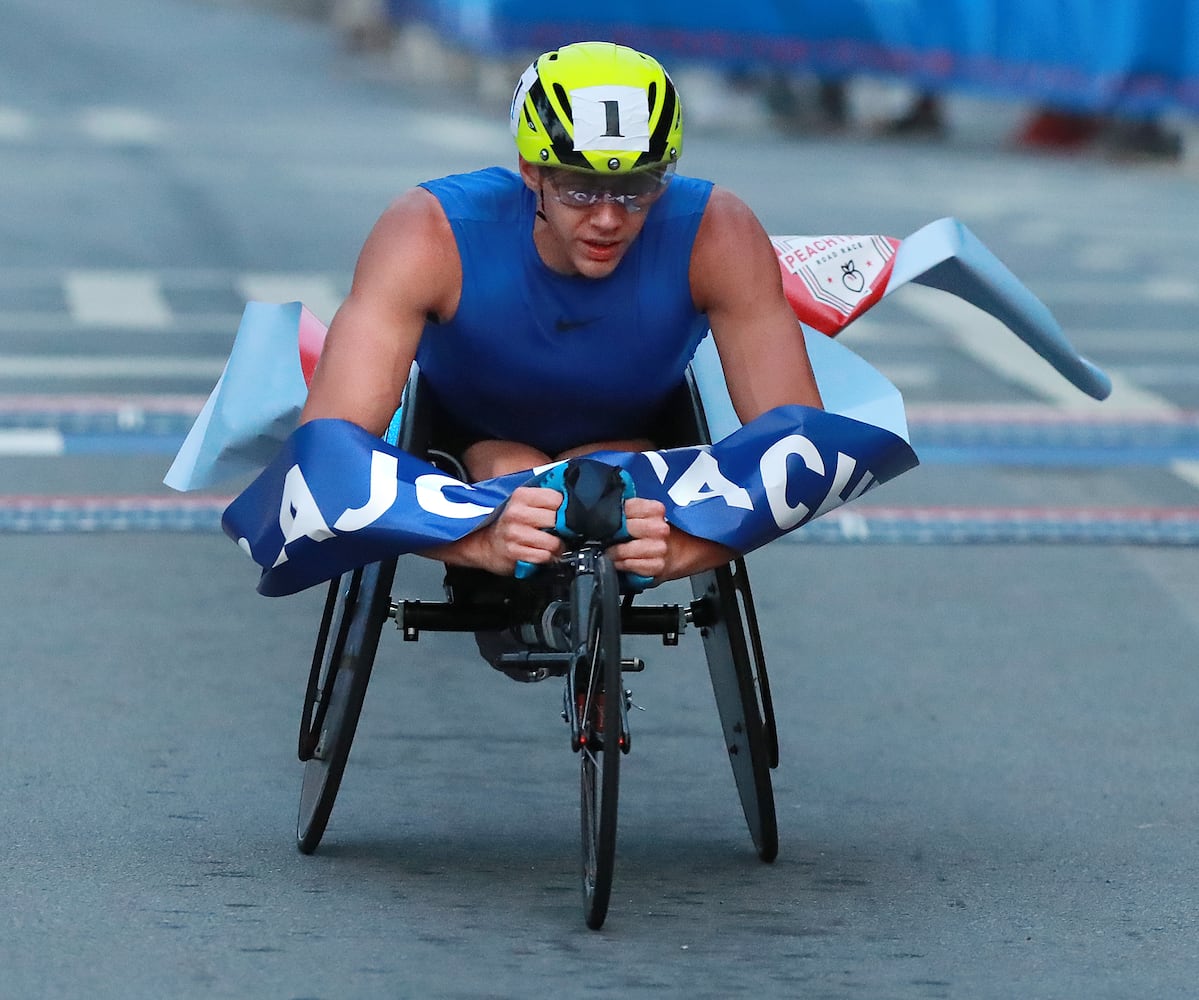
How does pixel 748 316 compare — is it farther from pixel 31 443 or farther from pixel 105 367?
pixel 105 367

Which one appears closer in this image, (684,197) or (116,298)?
(684,197)

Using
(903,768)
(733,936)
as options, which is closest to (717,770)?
(903,768)

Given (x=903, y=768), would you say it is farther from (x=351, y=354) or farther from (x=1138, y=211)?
(x=1138, y=211)

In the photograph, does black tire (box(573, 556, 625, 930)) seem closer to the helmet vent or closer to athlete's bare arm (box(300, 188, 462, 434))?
athlete's bare arm (box(300, 188, 462, 434))

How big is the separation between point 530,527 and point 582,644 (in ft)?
0.84

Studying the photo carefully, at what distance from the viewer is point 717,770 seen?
6.42 m

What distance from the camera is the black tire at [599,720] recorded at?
15.8 ft

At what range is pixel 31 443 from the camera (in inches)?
416

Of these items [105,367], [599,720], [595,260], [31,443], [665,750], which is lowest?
[105,367]

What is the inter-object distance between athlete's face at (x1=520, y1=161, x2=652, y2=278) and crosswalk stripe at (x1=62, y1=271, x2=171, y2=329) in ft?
28.7

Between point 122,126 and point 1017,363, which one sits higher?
point 1017,363

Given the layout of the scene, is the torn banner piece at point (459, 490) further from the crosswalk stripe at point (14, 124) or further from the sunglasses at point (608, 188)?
the crosswalk stripe at point (14, 124)

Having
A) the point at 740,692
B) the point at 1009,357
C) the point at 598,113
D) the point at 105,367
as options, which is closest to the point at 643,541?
the point at 740,692

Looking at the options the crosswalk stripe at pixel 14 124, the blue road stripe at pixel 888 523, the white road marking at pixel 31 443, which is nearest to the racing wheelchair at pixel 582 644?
the blue road stripe at pixel 888 523
